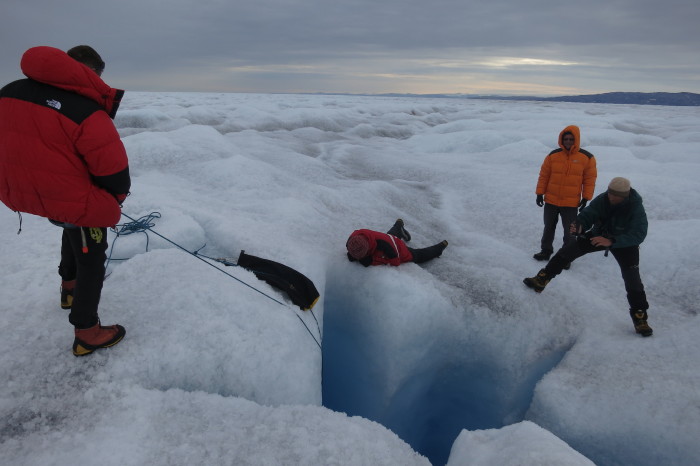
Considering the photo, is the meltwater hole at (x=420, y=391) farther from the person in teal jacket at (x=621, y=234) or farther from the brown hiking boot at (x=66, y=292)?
the brown hiking boot at (x=66, y=292)

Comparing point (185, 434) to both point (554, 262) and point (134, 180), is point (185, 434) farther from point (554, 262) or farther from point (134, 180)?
point (134, 180)

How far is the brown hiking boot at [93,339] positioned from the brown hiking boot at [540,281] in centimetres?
457

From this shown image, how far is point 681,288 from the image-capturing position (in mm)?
5316

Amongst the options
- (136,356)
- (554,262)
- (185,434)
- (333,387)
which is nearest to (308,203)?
(333,387)

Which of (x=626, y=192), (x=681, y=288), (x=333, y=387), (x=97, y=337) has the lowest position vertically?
(x=333, y=387)

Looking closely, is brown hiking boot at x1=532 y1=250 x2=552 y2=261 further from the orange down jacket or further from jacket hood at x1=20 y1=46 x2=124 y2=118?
jacket hood at x1=20 y1=46 x2=124 y2=118

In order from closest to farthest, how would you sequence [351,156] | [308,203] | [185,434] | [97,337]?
1. [185,434]
2. [97,337]
3. [308,203]
4. [351,156]

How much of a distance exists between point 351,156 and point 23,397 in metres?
12.7

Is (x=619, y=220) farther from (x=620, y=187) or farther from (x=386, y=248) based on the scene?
(x=386, y=248)

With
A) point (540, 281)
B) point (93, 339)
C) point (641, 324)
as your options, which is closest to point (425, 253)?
point (540, 281)

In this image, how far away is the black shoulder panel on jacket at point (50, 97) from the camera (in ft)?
6.87

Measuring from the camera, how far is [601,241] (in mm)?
4055

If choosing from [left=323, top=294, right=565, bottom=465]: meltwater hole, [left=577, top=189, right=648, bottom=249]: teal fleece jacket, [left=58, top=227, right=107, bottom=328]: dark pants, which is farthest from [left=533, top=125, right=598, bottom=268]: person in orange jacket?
[left=58, top=227, right=107, bottom=328]: dark pants

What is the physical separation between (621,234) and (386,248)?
255cm
